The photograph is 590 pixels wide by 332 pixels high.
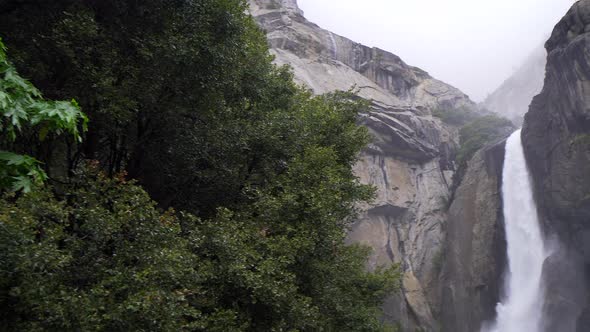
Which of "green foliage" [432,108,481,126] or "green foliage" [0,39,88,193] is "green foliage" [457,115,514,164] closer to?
"green foliage" [432,108,481,126]

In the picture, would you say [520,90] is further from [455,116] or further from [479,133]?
[479,133]

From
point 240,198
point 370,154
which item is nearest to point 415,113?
point 370,154

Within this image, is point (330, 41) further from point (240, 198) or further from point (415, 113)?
point (240, 198)

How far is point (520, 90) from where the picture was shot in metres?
82.4

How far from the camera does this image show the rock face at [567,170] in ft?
94.6

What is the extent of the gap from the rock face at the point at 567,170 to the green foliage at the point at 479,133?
10080 millimetres

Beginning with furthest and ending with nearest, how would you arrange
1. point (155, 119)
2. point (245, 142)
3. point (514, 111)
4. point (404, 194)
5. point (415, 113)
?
point (514, 111)
point (415, 113)
point (404, 194)
point (245, 142)
point (155, 119)

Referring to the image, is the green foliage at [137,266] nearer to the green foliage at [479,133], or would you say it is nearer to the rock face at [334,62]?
the rock face at [334,62]

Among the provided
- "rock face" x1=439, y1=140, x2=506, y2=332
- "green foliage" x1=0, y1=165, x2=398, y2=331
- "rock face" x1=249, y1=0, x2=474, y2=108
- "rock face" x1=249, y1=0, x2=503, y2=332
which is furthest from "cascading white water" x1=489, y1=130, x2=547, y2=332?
"green foliage" x1=0, y1=165, x2=398, y2=331

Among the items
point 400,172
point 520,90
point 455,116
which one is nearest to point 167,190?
point 400,172

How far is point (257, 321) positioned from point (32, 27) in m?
6.92

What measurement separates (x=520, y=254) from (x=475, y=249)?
3086mm

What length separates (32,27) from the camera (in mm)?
9641

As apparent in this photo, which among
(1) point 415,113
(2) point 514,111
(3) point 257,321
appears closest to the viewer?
(3) point 257,321
